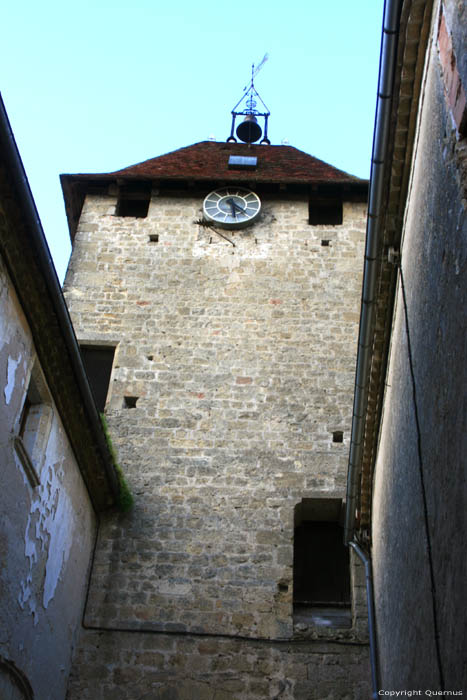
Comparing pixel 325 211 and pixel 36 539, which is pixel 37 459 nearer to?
pixel 36 539

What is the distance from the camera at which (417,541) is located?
18.5 ft

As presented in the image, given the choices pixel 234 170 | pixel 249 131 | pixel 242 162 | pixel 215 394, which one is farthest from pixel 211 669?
pixel 249 131

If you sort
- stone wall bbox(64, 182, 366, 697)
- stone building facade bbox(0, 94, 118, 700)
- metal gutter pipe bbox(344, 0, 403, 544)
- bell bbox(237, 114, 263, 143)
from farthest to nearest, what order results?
bell bbox(237, 114, 263, 143)
stone wall bbox(64, 182, 366, 697)
stone building facade bbox(0, 94, 118, 700)
metal gutter pipe bbox(344, 0, 403, 544)

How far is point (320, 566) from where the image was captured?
32.4ft

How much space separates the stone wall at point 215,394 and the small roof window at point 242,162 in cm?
159

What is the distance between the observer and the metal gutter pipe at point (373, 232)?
585cm

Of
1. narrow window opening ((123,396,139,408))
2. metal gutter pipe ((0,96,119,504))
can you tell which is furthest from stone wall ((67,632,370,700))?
narrow window opening ((123,396,139,408))

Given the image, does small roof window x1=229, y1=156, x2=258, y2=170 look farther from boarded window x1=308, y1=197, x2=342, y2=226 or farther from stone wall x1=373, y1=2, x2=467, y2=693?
stone wall x1=373, y1=2, x2=467, y2=693

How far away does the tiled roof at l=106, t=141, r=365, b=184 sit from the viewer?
1380 centimetres

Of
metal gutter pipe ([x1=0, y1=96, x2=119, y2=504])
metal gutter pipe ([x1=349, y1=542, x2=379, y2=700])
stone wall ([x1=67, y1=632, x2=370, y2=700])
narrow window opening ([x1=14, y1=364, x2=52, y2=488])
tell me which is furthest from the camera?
stone wall ([x1=67, y1=632, x2=370, y2=700])

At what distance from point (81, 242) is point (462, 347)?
9640 mm

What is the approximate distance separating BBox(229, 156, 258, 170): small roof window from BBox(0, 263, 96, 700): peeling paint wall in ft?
25.1

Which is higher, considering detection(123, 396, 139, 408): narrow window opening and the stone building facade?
detection(123, 396, 139, 408): narrow window opening

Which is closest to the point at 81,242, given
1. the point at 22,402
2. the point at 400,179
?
the point at 22,402
